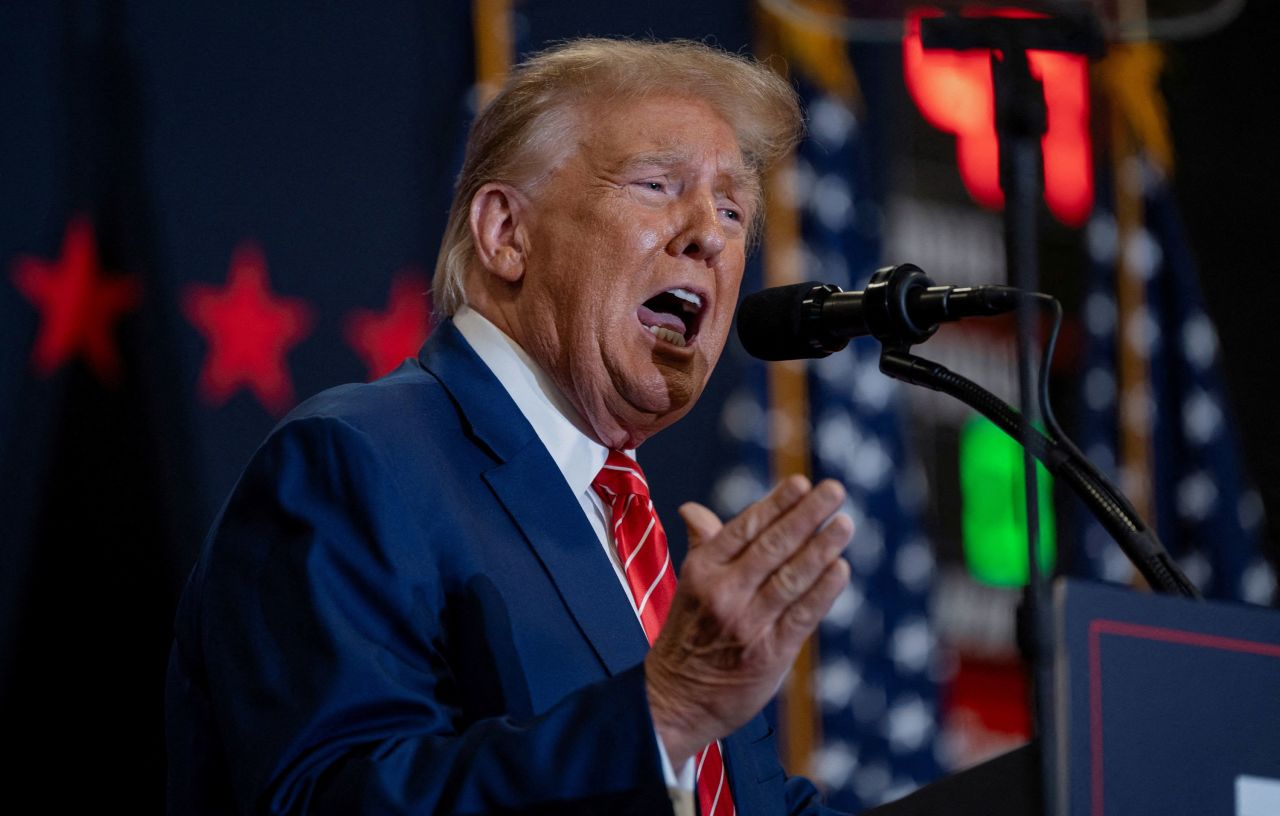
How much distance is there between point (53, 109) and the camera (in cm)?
289

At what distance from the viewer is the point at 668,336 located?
1.99m

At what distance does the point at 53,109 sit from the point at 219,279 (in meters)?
0.48

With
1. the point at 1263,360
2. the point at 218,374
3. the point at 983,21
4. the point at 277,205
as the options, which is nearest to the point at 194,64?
the point at 277,205

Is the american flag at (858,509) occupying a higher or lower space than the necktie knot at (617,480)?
lower

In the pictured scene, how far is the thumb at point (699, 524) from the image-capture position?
3.99 ft

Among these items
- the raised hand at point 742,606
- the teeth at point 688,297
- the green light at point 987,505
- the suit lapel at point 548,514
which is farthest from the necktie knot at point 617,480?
the green light at point 987,505

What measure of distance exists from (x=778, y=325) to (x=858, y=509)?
2729 mm

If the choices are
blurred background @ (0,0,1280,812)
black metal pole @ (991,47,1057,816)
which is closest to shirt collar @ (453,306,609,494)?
blurred background @ (0,0,1280,812)

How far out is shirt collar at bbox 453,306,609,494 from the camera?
182 centimetres

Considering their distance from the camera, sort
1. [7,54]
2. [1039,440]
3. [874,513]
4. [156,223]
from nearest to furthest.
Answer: [1039,440], [7,54], [156,223], [874,513]

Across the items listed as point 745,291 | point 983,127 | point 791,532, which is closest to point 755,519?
point 791,532

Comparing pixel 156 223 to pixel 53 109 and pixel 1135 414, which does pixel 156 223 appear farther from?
pixel 1135 414

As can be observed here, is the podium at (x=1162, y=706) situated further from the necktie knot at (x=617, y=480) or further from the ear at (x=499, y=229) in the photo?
the ear at (x=499, y=229)

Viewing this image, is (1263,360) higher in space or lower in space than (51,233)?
lower
